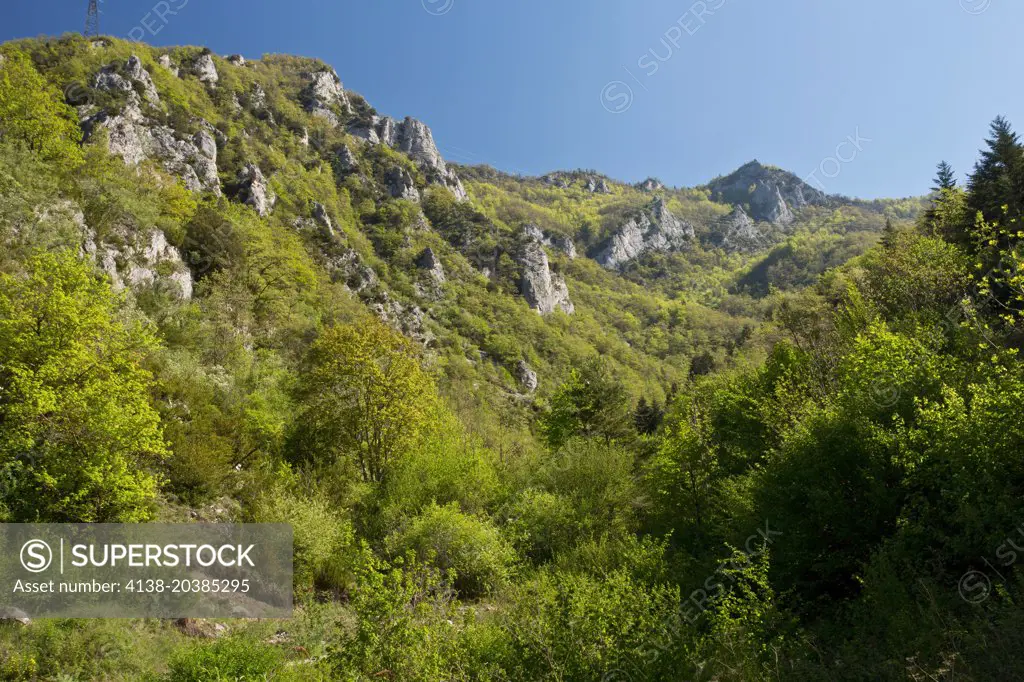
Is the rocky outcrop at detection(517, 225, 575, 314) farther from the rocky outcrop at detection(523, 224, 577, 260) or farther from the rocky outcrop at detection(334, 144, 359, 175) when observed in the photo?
the rocky outcrop at detection(334, 144, 359, 175)

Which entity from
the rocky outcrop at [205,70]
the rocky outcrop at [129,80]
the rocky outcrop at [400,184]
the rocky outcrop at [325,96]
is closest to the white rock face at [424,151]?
the rocky outcrop at [325,96]

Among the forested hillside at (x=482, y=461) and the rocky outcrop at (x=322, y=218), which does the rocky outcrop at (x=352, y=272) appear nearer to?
the rocky outcrop at (x=322, y=218)

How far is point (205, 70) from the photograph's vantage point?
9756 cm

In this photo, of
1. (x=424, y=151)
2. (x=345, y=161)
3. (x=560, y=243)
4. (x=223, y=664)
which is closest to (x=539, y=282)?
(x=345, y=161)

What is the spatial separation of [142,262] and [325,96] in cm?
12415

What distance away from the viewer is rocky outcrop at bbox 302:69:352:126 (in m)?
127

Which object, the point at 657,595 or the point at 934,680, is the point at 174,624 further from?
the point at 934,680

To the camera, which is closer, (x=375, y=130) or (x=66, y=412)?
(x=66, y=412)

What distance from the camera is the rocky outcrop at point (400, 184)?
115m

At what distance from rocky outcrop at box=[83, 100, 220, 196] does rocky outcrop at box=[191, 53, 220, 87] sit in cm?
3640

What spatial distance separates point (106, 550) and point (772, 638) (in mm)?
16163

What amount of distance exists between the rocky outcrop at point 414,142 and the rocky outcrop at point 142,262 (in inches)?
4248

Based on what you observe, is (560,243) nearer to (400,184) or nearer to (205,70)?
(400,184)
